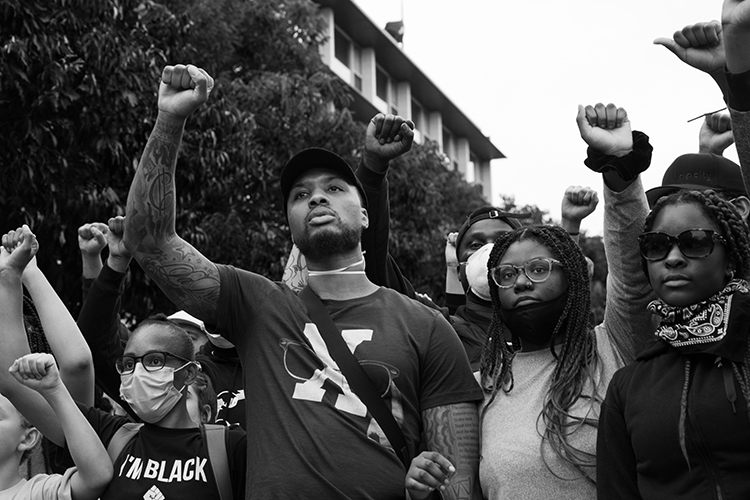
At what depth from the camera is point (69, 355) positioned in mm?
4543

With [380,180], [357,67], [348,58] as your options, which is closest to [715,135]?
[380,180]

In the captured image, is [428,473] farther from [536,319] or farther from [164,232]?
[164,232]

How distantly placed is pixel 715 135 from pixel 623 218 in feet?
→ 5.21

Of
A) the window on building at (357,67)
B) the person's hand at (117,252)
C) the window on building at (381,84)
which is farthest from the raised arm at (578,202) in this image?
the window on building at (381,84)

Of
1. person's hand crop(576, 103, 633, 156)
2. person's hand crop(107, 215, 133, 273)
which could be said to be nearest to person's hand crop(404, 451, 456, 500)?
person's hand crop(576, 103, 633, 156)

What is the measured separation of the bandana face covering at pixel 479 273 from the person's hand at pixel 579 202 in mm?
574

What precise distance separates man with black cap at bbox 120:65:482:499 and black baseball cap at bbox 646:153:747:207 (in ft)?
4.75

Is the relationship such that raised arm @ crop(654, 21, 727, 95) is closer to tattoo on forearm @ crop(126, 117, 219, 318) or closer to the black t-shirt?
tattoo on forearm @ crop(126, 117, 219, 318)

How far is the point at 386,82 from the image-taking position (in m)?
37.0

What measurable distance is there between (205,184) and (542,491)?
7349 mm

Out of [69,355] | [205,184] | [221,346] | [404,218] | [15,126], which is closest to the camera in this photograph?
[69,355]

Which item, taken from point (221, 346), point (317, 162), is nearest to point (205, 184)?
point (221, 346)

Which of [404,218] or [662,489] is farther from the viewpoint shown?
[404,218]

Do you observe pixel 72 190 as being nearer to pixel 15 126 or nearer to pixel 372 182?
pixel 15 126
